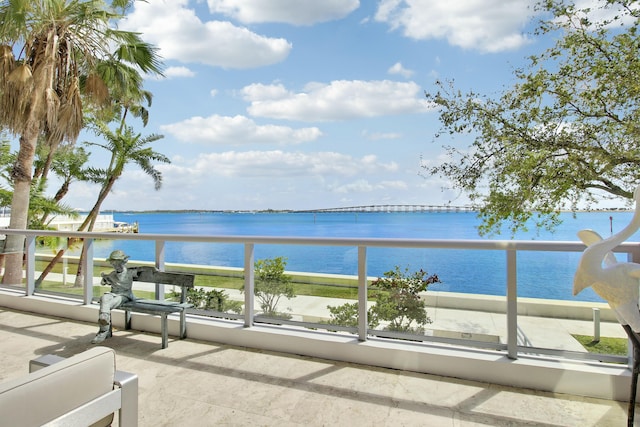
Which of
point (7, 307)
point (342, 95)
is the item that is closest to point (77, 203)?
point (7, 307)

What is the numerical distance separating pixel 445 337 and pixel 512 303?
2.01 feet

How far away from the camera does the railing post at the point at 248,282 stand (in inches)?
155

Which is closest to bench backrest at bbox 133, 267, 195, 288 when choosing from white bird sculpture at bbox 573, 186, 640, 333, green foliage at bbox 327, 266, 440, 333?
green foliage at bbox 327, 266, 440, 333

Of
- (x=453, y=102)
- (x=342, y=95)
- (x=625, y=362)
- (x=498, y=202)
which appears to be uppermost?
(x=342, y=95)

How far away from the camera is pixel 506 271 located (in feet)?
10.1

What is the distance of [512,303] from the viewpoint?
3.06 meters

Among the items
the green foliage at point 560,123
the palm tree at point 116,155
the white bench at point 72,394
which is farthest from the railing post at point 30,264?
the palm tree at point 116,155

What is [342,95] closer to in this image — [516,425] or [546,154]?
[546,154]

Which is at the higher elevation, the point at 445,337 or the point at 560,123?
the point at 560,123

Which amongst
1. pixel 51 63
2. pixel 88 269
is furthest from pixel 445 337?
pixel 51 63

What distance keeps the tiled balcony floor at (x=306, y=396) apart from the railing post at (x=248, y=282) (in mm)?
362

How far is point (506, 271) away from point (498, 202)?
577 cm

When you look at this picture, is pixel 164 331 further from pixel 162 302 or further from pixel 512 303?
pixel 512 303

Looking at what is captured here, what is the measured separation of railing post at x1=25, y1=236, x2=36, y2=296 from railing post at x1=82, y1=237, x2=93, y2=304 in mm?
1097
